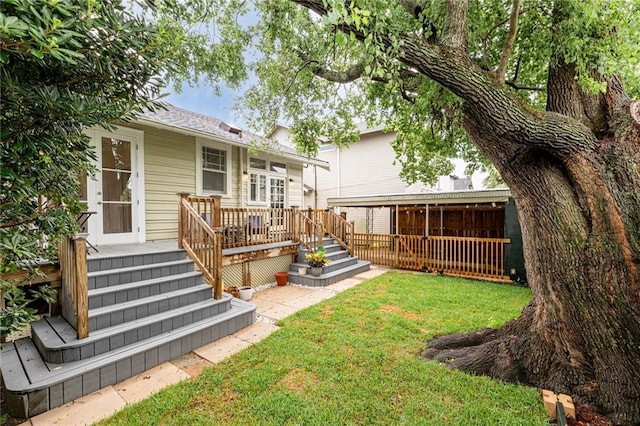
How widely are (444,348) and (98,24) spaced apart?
4635 millimetres

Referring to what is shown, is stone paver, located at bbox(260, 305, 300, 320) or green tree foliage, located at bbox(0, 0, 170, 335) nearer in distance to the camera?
green tree foliage, located at bbox(0, 0, 170, 335)

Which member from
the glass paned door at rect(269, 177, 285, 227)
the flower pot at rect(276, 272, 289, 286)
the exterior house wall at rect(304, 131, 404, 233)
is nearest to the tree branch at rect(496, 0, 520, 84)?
the flower pot at rect(276, 272, 289, 286)

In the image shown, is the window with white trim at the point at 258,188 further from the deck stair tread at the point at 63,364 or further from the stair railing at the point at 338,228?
the deck stair tread at the point at 63,364

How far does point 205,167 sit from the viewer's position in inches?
308

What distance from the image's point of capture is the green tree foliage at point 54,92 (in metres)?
1.31

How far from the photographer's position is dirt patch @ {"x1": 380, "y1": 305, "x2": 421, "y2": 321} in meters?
4.88

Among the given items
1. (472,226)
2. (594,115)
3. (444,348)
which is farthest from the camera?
(472,226)

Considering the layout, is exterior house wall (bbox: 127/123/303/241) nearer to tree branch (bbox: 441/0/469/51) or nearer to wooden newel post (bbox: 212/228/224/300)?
wooden newel post (bbox: 212/228/224/300)

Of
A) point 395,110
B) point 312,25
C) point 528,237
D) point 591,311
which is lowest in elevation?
point 591,311

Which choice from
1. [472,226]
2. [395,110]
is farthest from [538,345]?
[472,226]

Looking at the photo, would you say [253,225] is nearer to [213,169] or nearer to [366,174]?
[213,169]

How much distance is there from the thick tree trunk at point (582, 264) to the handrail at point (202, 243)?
13.1 feet

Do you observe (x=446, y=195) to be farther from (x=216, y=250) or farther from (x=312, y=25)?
(x=216, y=250)

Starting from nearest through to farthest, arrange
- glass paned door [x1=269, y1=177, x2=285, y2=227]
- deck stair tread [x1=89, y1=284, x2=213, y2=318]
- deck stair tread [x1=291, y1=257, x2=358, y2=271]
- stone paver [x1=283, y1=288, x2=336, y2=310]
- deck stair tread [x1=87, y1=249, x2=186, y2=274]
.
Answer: deck stair tread [x1=89, y1=284, x2=213, y2=318], deck stair tread [x1=87, y1=249, x2=186, y2=274], stone paver [x1=283, y1=288, x2=336, y2=310], deck stair tread [x1=291, y1=257, x2=358, y2=271], glass paned door [x1=269, y1=177, x2=285, y2=227]
